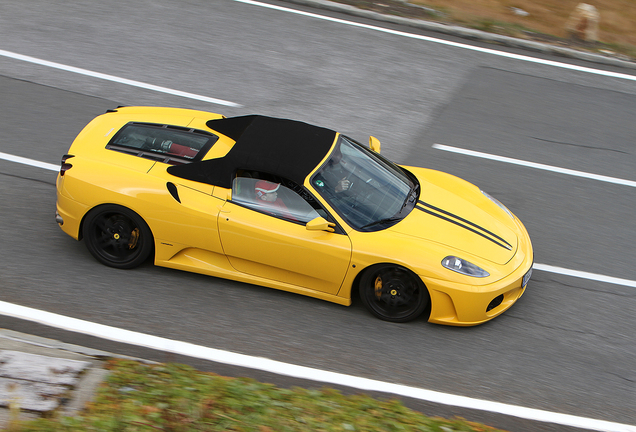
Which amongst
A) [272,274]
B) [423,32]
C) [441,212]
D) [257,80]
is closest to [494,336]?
[441,212]

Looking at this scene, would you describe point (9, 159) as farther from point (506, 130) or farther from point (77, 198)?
point (506, 130)

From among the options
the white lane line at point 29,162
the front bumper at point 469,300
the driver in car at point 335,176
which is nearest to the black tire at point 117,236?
the driver in car at point 335,176

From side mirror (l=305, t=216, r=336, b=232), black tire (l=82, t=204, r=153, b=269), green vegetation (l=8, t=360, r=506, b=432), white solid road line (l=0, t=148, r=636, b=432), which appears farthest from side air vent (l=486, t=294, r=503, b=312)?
black tire (l=82, t=204, r=153, b=269)

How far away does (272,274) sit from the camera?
18.7ft

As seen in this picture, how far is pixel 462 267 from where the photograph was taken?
5414 millimetres

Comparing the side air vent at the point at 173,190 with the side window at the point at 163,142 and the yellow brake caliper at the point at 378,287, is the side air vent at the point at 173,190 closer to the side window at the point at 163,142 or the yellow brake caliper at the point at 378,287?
the side window at the point at 163,142

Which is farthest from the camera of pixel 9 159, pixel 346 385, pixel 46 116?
pixel 46 116

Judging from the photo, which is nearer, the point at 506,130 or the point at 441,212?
the point at 441,212

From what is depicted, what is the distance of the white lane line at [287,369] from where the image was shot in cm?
488

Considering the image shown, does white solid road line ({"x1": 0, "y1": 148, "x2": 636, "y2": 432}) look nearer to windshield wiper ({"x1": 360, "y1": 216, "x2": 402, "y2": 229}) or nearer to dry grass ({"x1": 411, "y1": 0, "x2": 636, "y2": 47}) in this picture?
windshield wiper ({"x1": 360, "y1": 216, "x2": 402, "y2": 229})

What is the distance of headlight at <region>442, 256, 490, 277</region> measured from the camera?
539 centimetres

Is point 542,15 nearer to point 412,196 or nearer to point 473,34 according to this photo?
point 473,34

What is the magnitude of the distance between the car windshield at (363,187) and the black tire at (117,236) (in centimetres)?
177

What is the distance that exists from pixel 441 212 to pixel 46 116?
19.0 feet
